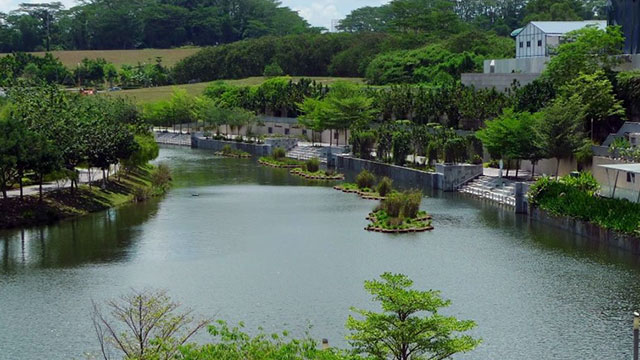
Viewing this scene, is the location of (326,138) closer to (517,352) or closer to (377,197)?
(377,197)

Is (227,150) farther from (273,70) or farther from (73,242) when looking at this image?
(73,242)

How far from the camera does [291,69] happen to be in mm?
170500

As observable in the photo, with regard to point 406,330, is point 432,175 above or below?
above

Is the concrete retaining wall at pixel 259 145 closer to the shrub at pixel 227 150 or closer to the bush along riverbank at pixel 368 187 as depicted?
the shrub at pixel 227 150

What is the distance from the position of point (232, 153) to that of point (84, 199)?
45.4 meters

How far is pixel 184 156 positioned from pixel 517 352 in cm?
7852

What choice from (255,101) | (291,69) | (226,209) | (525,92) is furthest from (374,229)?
(291,69)

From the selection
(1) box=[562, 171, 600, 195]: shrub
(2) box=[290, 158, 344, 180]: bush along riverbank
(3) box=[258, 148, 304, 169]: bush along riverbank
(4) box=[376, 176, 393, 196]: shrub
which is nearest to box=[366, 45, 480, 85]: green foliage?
Answer: (3) box=[258, 148, 304, 169]: bush along riverbank

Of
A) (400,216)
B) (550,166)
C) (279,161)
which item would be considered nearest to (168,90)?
(279,161)

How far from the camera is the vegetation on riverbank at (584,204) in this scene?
53888 millimetres

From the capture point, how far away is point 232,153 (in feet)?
369

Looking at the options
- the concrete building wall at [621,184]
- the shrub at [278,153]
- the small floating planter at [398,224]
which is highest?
the concrete building wall at [621,184]

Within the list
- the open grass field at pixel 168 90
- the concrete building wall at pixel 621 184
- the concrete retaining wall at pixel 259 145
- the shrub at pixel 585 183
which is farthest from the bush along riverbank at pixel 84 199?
the open grass field at pixel 168 90

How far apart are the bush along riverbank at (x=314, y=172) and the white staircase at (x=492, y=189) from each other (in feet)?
46.6
